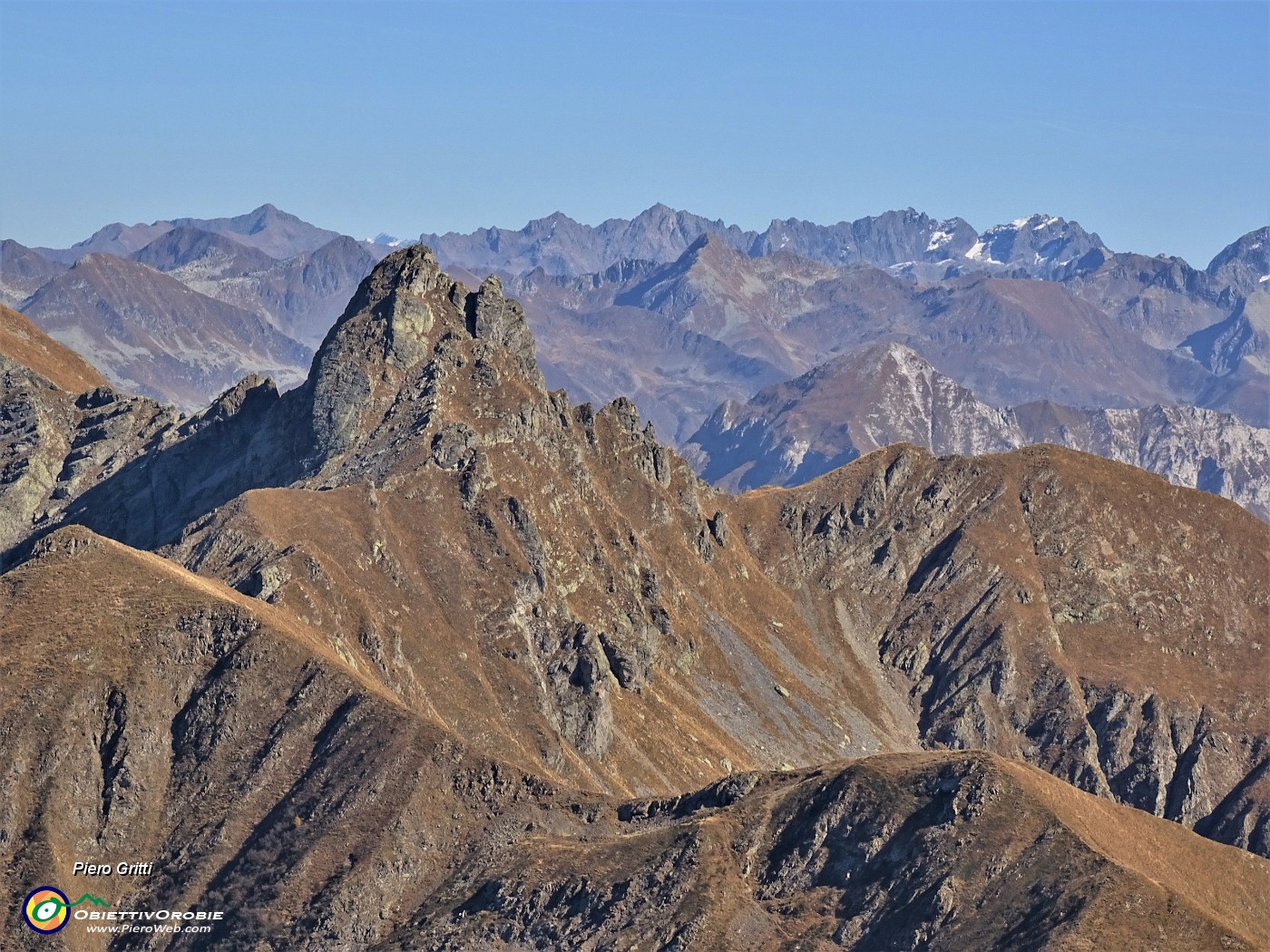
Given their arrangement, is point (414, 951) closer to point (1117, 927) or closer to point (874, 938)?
point (874, 938)

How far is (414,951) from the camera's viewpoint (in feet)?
655

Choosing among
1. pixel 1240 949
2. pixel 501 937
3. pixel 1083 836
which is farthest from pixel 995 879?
pixel 501 937

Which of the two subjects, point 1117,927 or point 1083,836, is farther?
point 1083,836

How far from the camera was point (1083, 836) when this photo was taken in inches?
7761

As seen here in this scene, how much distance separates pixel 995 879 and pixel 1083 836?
401 inches

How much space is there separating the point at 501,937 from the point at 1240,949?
235 ft

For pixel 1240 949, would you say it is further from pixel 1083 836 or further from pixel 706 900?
pixel 706 900

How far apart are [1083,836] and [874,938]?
77.1ft

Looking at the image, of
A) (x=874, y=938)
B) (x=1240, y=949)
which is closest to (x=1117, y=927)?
(x=1240, y=949)

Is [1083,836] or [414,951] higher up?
[1083,836]

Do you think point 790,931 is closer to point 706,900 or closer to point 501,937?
point 706,900

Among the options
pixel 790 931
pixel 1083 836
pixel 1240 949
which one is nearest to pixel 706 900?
pixel 790 931

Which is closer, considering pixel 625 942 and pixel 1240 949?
pixel 1240 949

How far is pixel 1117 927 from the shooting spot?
18338 cm
